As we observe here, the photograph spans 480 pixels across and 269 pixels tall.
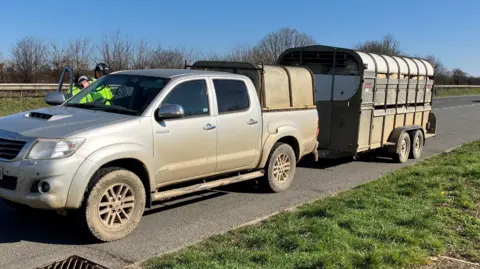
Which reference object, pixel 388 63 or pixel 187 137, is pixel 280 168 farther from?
pixel 388 63

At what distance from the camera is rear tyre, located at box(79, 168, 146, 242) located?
17.0ft

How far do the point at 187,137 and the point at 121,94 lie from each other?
1.03 meters

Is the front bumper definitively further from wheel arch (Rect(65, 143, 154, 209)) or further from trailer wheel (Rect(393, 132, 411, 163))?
trailer wheel (Rect(393, 132, 411, 163))

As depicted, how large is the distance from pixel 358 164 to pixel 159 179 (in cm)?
647

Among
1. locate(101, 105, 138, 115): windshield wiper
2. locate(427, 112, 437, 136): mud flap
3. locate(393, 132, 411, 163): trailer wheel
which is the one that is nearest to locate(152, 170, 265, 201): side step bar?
locate(101, 105, 138, 115): windshield wiper

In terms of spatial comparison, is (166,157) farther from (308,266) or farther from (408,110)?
(408,110)

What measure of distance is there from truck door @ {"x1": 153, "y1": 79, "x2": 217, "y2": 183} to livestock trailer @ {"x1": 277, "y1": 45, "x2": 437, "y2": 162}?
4.28 meters

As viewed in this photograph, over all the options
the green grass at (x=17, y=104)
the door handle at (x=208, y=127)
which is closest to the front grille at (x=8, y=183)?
the door handle at (x=208, y=127)

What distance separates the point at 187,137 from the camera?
6168mm

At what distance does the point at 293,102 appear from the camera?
8.27m

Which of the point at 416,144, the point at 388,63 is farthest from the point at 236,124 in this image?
the point at 416,144

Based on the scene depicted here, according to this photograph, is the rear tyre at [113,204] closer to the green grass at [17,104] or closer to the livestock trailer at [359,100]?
the livestock trailer at [359,100]

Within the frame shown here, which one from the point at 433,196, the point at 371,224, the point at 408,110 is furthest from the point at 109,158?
the point at 408,110

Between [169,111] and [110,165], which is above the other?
[169,111]
